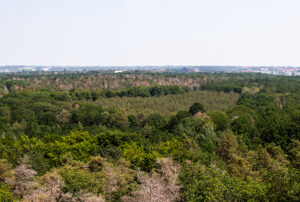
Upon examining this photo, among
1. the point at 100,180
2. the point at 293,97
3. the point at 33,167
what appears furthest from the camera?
the point at 293,97

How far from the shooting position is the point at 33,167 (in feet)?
72.7

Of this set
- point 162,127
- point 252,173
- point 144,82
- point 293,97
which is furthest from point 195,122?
point 144,82

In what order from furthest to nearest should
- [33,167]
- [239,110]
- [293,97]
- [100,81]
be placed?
[100,81] < [293,97] < [239,110] < [33,167]

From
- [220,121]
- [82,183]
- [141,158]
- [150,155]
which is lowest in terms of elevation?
[220,121]

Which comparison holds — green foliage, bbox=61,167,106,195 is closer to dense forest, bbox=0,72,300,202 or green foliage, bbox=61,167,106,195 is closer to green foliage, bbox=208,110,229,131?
dense forest, bbox=0,72,300,202

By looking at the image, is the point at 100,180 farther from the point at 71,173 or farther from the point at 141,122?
the point at 141,122

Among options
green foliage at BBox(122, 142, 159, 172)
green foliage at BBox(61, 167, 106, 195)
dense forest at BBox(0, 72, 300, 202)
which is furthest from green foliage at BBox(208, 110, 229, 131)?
green foliage at BBox(61, 167, 106, 195)

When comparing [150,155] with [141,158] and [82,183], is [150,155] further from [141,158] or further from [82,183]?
[82,183]

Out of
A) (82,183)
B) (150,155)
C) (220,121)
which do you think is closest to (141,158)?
(150,155)

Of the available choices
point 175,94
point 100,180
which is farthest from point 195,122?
point 175,94

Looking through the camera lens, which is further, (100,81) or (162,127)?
(100,81)

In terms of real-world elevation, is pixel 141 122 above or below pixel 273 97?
below

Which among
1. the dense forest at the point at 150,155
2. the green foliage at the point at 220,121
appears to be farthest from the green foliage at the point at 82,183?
the green foliage at the point at 220,121

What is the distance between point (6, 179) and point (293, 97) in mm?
61152
